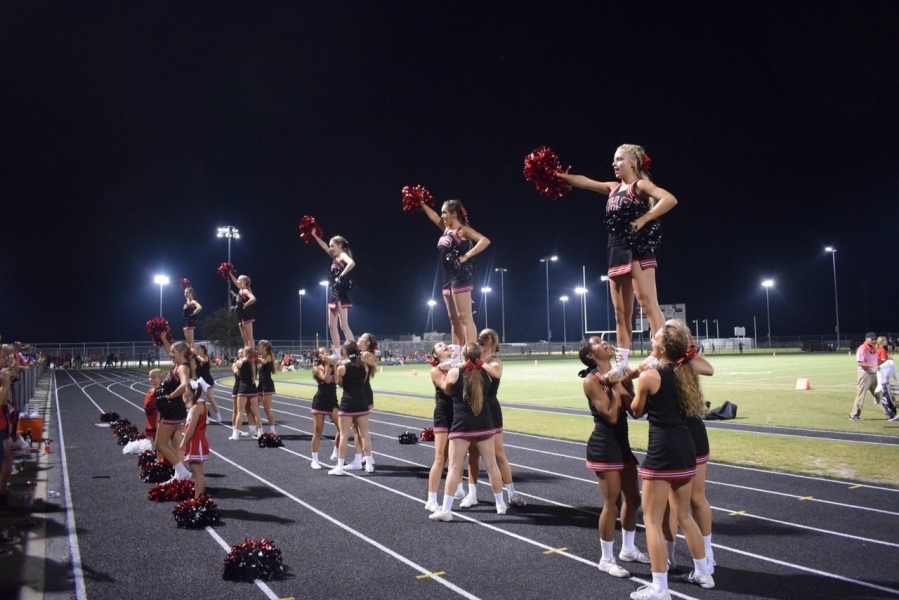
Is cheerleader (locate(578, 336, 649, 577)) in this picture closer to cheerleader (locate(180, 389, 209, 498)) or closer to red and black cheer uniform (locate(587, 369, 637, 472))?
red and black cheer uniform (locate(587, 369, 637, 472))

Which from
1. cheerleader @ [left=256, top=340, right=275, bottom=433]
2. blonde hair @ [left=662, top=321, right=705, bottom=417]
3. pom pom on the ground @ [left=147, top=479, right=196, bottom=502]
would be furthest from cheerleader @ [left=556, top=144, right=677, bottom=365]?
cheerleader @ [left=256, top=340, right=275, bottom=433]

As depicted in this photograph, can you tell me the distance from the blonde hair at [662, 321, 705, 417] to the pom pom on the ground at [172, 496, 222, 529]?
5.73 meters

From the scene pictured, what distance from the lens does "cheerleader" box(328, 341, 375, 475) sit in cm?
997

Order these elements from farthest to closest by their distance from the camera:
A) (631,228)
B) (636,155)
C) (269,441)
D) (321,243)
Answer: (269,441), (321,243), (636,155), (631,228)

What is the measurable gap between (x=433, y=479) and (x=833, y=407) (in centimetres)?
1439

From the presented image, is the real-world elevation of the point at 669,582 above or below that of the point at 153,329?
below

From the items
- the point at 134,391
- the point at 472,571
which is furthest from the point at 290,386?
the point at 472,571

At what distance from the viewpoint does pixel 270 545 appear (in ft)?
19.6

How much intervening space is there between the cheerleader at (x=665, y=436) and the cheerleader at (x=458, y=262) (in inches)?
102

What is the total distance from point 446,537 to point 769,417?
465 inches

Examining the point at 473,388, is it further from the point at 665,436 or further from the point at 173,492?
the point at 173,492

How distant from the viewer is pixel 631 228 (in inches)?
187

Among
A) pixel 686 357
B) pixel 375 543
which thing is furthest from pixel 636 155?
pixel 375 543

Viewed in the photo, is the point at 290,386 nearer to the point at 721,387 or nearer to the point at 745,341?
A: the point at 721,387
